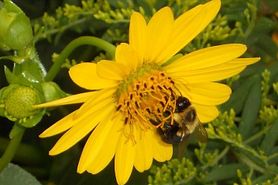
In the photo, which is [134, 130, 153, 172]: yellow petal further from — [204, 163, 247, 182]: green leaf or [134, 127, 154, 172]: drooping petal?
[204, 163, 247, 182]: green leaf

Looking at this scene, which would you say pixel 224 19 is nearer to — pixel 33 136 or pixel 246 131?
pixel 246 131

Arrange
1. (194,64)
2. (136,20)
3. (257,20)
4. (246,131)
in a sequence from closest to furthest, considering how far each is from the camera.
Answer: (136,20), (194,64), (246,131), (257,20)

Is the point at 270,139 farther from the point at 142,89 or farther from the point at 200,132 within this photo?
the point at 142,89

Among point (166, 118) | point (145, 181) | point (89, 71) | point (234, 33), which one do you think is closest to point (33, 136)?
point (145, 181)

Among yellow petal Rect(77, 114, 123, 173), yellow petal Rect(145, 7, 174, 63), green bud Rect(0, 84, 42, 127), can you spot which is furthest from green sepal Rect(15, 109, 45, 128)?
yellow petal Rect(145, 7, 174, 63)

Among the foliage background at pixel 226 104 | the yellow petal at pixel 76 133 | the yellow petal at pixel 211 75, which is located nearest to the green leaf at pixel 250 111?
the foliage background at pixel 226 104

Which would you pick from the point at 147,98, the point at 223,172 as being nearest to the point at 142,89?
the point at 147,98

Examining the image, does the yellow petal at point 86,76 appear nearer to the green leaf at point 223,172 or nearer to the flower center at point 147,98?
the flower center at point 147,98

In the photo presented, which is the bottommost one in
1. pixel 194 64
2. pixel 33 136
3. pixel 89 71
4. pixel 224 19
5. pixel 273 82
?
pixel 33 136
